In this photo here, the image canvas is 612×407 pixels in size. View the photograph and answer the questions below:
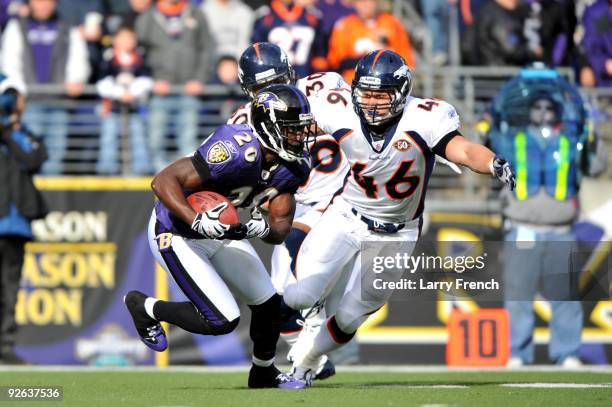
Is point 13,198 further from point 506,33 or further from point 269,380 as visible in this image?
point 506,33

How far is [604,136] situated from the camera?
507 inches

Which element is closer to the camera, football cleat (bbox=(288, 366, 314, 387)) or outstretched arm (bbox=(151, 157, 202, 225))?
outstretched arm (bbox=(151, 157, 202, 225))

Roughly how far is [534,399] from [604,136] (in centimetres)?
668

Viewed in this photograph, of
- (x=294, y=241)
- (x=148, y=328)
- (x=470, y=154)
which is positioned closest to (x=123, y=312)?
(x=294, y=241)

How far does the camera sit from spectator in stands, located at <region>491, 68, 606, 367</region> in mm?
10656

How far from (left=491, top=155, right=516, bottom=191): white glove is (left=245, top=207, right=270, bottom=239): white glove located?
1249 mm

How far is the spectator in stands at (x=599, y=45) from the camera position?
1294 centimetres

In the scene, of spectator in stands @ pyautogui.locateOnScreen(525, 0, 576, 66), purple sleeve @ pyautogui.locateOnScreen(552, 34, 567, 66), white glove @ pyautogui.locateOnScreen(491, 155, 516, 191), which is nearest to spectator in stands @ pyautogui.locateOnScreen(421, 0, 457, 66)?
spectator in stands @ pyautogui.locateOnScreen(525, 0, 576, 66)

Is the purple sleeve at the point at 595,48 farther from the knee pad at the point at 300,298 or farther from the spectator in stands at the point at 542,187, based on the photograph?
the knee pad at the point at 300,298

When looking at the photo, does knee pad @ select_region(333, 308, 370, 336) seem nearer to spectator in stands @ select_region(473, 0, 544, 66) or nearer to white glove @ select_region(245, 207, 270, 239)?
white glove @ select_region(245, 207, 270, 239)

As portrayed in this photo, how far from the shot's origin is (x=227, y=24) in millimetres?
12570

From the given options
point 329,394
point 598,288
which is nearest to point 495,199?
point 598,288

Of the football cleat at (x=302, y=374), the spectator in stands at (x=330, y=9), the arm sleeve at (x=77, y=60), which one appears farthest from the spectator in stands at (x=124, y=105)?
the football cleat at (x=302, y=374)

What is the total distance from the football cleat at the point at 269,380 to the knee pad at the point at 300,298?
0.41 meters
